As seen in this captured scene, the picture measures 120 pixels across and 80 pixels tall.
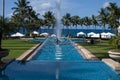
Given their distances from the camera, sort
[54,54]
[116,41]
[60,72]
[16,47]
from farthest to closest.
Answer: [16,47], [54,54], [116,41], [60,72]

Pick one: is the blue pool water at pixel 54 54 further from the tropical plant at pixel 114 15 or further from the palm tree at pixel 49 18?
the palm tree at pixel 49 18

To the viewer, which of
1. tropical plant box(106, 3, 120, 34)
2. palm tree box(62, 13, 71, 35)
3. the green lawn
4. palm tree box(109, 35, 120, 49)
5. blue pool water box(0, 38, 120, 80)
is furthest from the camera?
palm tree box(62, 13, 71, 35)

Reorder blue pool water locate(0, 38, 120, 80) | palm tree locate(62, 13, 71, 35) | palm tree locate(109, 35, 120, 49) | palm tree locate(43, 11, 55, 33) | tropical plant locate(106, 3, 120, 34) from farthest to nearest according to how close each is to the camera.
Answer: palm tree locate(62, 13, 71, 35) < palm tree locate(43, 11, 55, 33) < tropical plant locate(106, 3, 120, 34) < palm tree locate(109, 35, 120, 49) < blue pool water locate(0, 38, 120, 80)

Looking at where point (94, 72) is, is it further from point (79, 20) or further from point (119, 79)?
point (79, 20)

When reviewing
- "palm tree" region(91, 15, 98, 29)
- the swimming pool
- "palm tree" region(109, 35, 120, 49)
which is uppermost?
"palm tree" region(91, 15, 98, 29)

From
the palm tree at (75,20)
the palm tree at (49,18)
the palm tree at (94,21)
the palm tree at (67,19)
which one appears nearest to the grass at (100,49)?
the palm tree at (49,18)

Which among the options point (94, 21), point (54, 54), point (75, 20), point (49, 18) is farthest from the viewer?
point (75, 20)

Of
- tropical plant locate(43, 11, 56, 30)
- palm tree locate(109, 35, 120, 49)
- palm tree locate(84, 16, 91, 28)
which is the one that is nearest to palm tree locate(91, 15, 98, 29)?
palm tree locate(84, 16, 91, 28)

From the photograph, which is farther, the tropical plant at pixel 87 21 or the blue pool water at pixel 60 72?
the tropical plant at pixel 87 21

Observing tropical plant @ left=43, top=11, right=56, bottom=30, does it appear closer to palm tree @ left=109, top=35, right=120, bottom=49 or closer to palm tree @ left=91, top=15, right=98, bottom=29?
palm tree @ left=91, top=15, right=98, bottom=29

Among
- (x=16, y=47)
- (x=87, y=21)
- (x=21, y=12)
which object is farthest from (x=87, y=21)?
(x=16, y=47)

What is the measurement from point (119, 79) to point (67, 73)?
223cm

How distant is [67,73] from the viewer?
12398mm

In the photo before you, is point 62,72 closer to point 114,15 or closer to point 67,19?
point 114,15
